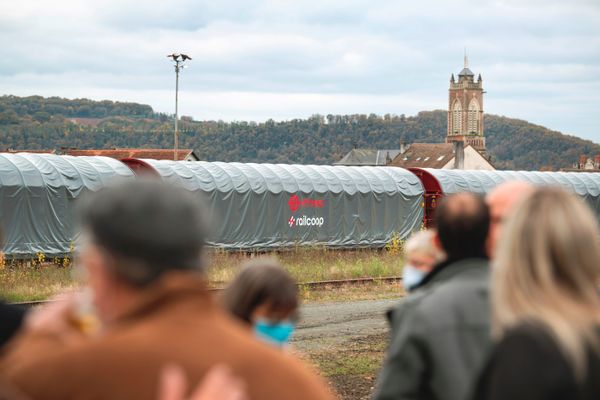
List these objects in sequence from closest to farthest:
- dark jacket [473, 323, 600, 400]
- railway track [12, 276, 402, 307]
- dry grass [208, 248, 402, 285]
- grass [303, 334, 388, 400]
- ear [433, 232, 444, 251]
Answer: dark jacket [473, 323, 600, 400] → ear [433, 232, 444, 251] → grass [303, 334, 388, 400] → railway track [12, 276, 402, 307] → dry grass [208, 248, 402, 285]

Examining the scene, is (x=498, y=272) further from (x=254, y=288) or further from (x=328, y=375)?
(x=328, y=375)

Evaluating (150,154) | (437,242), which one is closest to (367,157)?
(150,154)

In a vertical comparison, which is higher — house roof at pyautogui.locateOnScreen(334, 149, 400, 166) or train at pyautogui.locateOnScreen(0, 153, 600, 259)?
house roof at pyautogui.locateOnScreen(334, 149, 400, 166)

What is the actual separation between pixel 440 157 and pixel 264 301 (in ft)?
334

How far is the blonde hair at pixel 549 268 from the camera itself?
2969 millimetres

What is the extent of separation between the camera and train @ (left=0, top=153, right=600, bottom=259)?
26.4 metres

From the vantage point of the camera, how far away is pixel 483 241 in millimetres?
4039

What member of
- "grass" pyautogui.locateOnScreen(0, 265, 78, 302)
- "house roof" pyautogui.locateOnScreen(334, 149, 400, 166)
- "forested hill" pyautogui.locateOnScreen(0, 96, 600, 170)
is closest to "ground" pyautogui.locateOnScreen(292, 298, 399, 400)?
"grass" pyautogui.locateOnScreen(0, 265, 78, 302)

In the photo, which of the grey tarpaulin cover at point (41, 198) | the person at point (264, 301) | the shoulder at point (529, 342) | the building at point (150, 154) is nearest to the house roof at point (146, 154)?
the building at point (150, 154)

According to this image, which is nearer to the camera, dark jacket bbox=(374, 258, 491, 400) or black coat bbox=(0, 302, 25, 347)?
dark jacket bbox=(374, 258, 491, 400)

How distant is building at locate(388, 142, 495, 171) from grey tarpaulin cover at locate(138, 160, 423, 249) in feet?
172

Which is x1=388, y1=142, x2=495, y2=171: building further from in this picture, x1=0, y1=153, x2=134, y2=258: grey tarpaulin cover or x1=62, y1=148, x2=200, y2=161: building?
x1=0, y1=153, x2=134, y2=258: grey tarpaulin cover

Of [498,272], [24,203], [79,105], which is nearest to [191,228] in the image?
[498,272]

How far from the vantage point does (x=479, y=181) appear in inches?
1577
